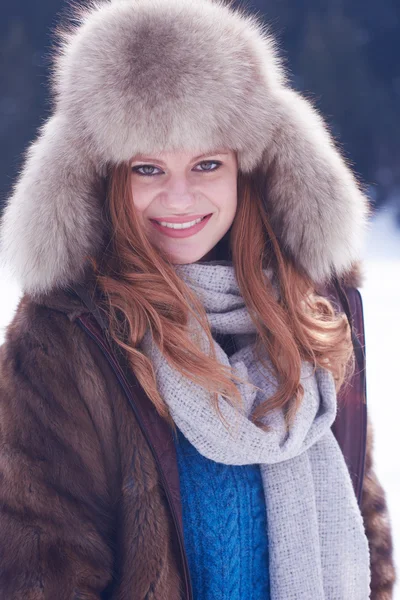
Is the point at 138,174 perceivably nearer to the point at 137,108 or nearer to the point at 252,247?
the point at 137,108

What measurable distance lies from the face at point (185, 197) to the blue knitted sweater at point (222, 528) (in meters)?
0.38

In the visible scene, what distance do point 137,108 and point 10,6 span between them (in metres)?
2.55

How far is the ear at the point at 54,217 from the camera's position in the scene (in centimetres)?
121

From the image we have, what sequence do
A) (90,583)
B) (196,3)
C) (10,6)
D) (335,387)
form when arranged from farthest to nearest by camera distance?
(10,6)
(335,387)
(196,3)
(90,583)

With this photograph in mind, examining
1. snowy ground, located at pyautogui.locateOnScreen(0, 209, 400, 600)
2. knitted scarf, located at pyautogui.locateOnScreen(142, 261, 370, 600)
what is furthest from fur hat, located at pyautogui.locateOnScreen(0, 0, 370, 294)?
snowy ground, located at pyautogui.locateOnScreen(0, 209, 400, 600)

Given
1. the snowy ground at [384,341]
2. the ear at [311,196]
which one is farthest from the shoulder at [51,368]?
the snowy ground at [384,341]

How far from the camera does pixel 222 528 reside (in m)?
1.21

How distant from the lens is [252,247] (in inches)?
56.1

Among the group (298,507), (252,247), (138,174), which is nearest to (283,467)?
(298,507)

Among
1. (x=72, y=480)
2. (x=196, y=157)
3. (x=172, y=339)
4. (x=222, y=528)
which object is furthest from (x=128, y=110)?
(x=222, y=528)

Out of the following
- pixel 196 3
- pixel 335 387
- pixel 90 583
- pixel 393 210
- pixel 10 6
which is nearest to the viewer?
pixel 90 583

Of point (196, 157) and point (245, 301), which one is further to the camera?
point (245, 301)

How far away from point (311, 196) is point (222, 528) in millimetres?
687

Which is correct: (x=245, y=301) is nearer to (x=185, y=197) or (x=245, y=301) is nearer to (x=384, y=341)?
(x=185, y=197)
